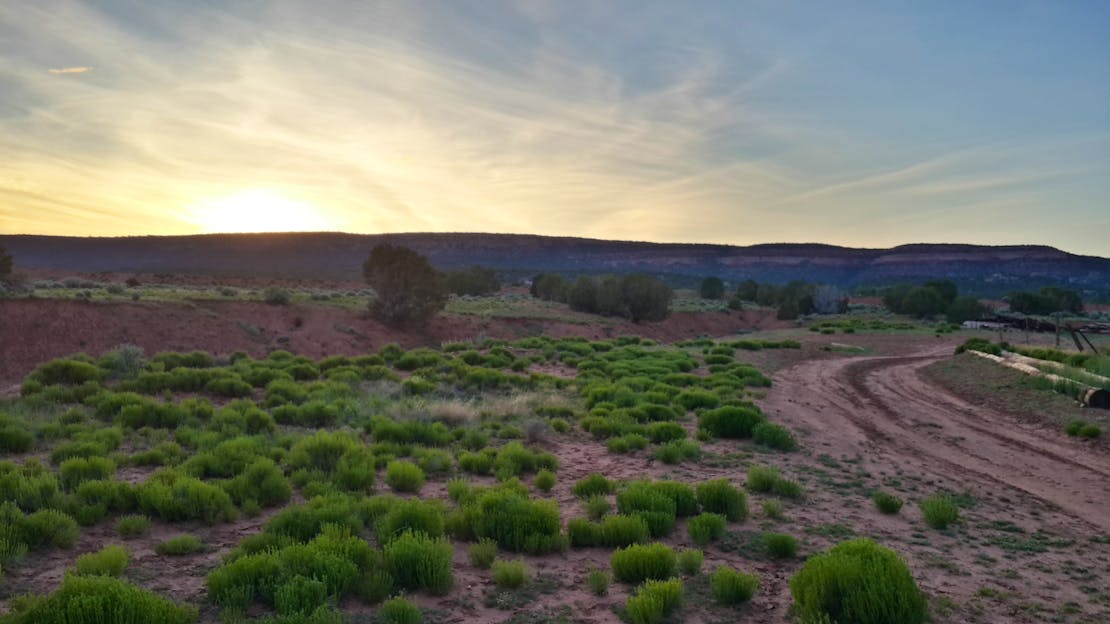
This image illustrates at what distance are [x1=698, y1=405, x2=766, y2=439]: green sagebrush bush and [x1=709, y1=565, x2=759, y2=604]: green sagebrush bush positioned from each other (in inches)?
279

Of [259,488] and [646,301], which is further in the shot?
[646,301]

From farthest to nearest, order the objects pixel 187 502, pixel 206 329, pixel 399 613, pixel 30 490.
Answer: pixel 206 329
pixel 187 502
pixel 30 490
pixel 399 613

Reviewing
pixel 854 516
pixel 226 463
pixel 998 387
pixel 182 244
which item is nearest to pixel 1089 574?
pixel 854 516

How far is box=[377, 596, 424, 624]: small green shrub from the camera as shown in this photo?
17.2 feet

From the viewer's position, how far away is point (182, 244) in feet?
406

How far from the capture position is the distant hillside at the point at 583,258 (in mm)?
119000

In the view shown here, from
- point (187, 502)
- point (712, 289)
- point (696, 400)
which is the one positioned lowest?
point (696, 400)

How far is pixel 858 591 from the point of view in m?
5.06

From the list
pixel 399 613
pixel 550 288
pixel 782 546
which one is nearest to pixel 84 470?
pixel 399 613

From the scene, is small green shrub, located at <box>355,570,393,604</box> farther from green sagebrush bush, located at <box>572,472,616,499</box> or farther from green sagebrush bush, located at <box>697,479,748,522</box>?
green sagebrush bush, located at <box>697,479,748,522</box>

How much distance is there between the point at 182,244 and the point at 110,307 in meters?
107

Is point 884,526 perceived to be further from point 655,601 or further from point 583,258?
point 583,258

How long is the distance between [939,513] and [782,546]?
99.1 inches

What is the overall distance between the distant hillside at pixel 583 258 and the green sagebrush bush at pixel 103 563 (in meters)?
107
